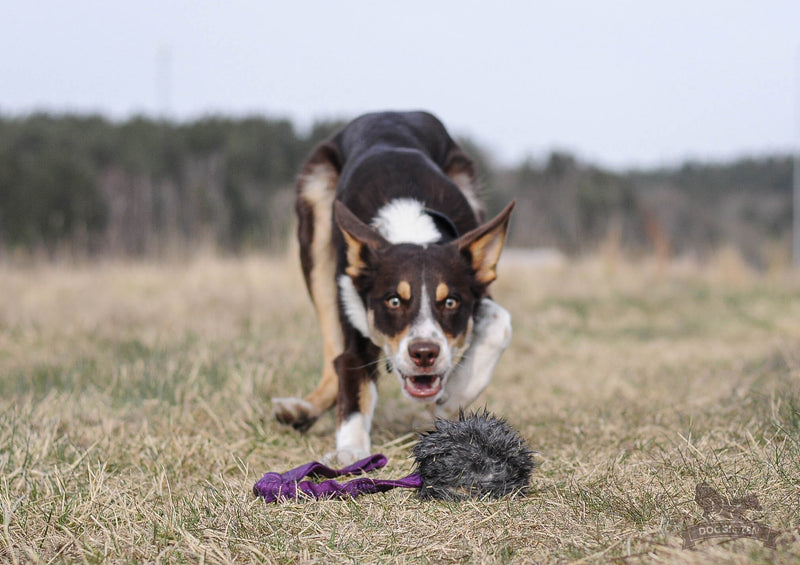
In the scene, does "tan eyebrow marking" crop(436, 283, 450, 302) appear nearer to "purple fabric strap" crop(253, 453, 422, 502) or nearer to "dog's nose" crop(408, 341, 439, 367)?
"dog's nose" crop(408, 341, 439, 367)

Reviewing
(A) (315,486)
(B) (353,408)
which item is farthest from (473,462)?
(B) (353,408)

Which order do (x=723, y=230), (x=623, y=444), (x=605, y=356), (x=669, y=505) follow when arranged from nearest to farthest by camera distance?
(x=669, y=505), (x=623, y=444), (x=605, y=356), (x=723, y=230)

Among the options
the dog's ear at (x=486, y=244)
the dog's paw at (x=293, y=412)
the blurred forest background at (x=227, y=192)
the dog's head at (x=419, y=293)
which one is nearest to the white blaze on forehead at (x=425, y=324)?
the dog's head at (x=419, y=293)

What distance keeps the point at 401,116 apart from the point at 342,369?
1.62 metres

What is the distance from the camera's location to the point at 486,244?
3.52m

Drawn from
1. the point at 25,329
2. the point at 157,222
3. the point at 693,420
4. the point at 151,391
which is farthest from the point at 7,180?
the point at 693,420

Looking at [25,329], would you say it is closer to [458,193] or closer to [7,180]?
[458,193]

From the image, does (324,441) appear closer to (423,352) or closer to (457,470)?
(423,352)

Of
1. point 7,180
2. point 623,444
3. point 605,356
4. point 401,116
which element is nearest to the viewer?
point 623,444

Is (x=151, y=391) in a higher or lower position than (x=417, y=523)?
lower

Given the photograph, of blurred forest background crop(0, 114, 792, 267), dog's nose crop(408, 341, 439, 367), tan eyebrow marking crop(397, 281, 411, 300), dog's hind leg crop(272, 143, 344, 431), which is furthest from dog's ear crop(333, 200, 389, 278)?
blurred forest background crop(0, 114, 792, 267)

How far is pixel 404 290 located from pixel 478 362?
0.55 m

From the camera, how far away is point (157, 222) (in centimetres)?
1983

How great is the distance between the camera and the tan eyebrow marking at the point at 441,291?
3.29m
